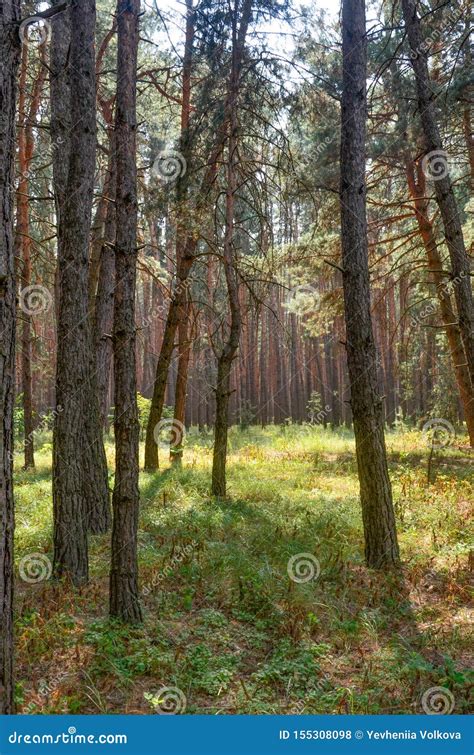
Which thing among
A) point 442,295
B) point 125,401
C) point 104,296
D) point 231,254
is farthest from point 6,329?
point 442,295

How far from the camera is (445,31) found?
10234mm

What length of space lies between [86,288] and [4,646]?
12.6ft

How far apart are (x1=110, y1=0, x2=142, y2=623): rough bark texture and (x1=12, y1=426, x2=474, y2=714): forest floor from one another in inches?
14.1

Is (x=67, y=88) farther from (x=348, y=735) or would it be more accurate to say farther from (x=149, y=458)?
(x=149, y=458)

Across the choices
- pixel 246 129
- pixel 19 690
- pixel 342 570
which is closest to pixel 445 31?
pixel 246 129

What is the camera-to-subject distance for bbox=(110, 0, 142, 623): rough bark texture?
204 inches

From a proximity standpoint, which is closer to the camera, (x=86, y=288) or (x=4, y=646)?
(x=4, y=646)

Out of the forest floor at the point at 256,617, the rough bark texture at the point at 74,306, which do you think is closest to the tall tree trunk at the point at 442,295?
the forest floor at the point at 256,617

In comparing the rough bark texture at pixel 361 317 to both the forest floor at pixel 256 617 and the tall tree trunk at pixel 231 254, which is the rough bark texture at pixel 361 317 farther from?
the tall tree trunk at pixel 231 254

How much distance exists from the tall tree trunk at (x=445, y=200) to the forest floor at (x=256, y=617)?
2.91m

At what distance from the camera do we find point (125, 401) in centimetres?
519

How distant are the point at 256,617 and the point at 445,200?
5.59m

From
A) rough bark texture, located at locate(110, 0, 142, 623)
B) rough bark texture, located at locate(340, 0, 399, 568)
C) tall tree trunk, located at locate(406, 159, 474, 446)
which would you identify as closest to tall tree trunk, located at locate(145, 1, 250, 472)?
rough bark texture, located at locate(340, 0, 399, 568)

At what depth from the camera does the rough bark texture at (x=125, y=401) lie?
17.0ft
